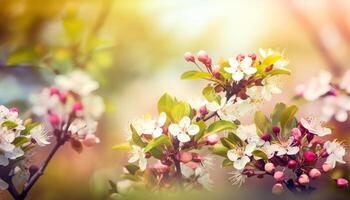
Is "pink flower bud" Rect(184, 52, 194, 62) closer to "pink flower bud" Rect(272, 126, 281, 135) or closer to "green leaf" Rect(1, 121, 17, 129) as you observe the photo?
"pink flower bud" Rect(272, 126, 281, 135)

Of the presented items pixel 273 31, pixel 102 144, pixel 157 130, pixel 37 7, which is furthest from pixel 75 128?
pixel 273 31

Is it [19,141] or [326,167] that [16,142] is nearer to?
[19,141]

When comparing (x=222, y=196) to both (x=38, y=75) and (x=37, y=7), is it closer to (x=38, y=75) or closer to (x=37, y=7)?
(x=38, y=75)

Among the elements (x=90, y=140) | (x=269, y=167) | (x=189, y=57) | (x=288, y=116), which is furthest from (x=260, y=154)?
(x=90, y=140)

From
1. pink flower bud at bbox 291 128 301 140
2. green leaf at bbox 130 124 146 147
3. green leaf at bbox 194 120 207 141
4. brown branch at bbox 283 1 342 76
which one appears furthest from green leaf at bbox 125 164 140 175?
brown branch at bbox 283 1 342 76

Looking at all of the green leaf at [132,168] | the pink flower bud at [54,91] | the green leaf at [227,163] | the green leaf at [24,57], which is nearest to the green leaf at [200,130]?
the green leaf at [227,163]
